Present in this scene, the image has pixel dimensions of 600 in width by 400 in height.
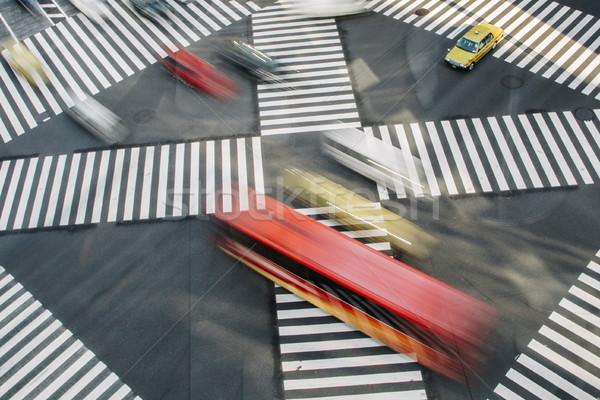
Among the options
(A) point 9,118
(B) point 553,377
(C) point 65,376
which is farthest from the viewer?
(A) point 9,118

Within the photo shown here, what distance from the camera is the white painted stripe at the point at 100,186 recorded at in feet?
62.7

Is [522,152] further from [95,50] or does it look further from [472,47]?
[95,50]

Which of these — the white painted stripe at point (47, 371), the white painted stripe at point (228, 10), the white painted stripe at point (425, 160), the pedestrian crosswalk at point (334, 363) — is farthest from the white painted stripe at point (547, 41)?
the white painted stripe at point (47, 371)

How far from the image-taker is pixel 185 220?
61.3 ft

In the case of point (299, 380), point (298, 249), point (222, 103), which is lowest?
point (299, 380)

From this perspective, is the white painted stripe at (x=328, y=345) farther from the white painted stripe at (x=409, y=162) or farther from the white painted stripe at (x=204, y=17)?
the white painted stripe at (x=204, y=17)

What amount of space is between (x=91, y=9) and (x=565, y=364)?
28687 mm

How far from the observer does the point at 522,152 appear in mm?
19922

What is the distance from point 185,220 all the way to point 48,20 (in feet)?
56.0

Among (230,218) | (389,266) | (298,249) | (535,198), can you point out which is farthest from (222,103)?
(535,198)


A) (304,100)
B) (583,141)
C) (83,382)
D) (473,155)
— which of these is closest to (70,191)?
(83,382)

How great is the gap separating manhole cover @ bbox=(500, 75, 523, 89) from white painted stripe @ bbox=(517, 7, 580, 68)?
3.28ft

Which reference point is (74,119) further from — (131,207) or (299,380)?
(299,380)

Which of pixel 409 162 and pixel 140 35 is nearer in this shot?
pixel 409 162
